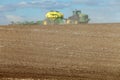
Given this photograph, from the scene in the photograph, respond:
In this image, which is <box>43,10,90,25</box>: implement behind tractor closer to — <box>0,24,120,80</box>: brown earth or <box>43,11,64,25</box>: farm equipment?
<box>43,11,64,25</box>: farm equipment

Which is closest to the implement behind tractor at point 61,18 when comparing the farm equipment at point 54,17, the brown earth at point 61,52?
the farm equipment at point 54,17

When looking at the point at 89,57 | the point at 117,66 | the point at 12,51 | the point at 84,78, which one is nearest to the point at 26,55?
the point at 12,51

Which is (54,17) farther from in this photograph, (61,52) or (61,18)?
(61,52)

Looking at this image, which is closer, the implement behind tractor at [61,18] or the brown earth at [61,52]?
the brown earth at [61,52]

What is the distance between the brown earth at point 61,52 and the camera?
490 inches

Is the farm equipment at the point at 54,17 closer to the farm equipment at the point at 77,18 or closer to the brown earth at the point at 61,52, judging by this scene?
the farm equipment at the point at 77,18

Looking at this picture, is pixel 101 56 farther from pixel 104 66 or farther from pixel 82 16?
pixel 82 16

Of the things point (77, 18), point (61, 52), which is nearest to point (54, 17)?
point (77, 18)

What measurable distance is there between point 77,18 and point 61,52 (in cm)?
854

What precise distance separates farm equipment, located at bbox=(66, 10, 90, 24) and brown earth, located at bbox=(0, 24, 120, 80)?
433cm

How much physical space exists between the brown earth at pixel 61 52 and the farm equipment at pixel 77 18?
14.2 ft

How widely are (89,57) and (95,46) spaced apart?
141 centimetres

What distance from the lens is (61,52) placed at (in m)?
15.5

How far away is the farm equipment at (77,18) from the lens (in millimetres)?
23297
